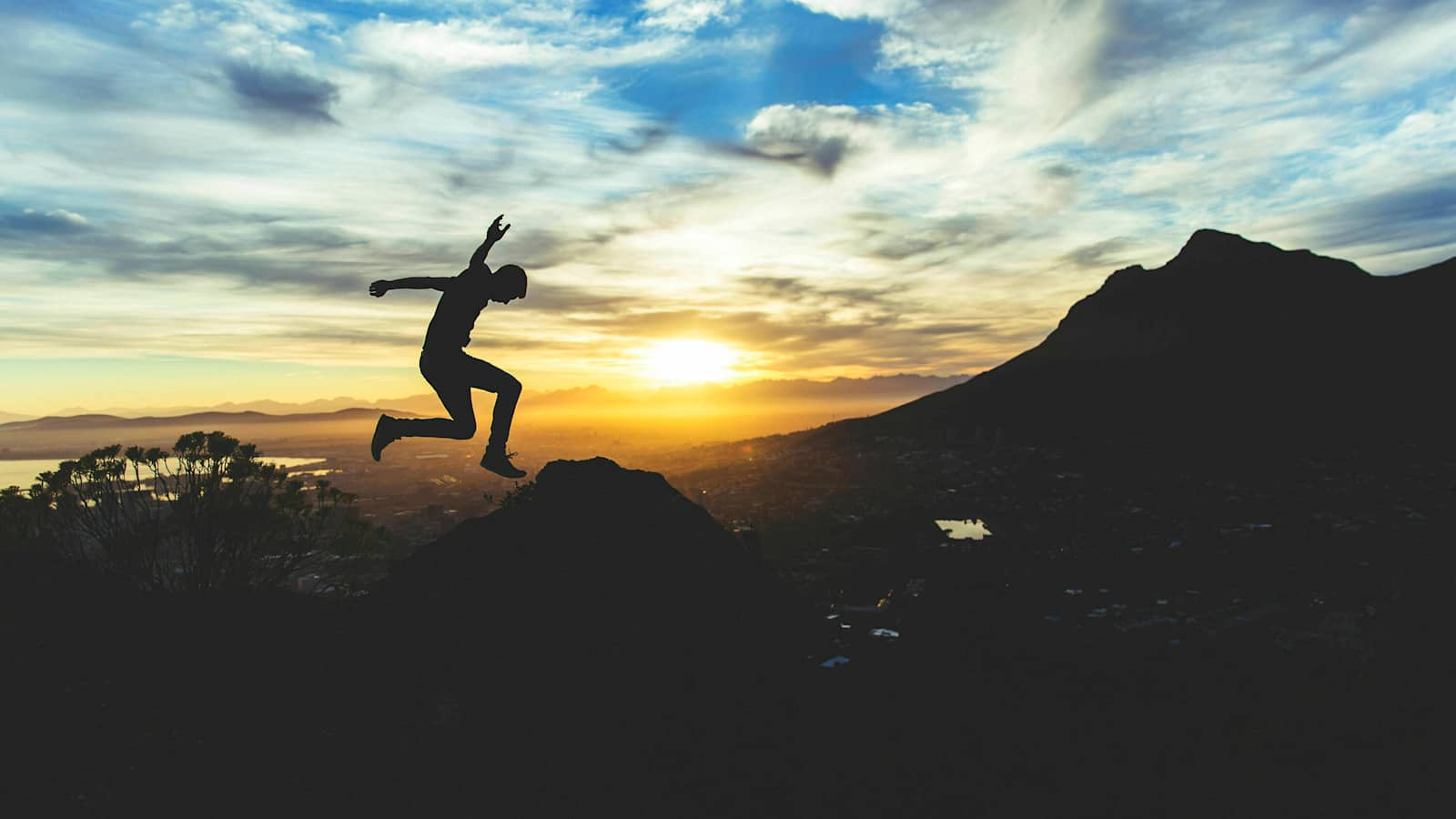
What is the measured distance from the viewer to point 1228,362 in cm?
5812

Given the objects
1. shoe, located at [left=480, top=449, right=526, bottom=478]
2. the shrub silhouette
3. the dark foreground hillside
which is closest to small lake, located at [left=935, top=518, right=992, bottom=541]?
the dark foreground hillside

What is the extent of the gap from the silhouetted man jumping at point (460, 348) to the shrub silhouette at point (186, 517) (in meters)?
4.42

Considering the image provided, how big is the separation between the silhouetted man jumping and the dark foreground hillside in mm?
3053

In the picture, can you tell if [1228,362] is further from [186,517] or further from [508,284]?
[186,517]

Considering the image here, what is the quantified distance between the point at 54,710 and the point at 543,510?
5.76 metres

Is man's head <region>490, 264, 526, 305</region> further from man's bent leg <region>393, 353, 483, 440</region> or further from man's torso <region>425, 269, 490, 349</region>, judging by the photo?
man's bent leg <region>393, 353, 483, 440</region>

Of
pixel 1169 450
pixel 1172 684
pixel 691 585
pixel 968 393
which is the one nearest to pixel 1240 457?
pixel 1169 450

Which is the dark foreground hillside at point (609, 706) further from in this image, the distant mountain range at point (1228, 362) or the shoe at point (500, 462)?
the distant mountain range at point (1228, 362)

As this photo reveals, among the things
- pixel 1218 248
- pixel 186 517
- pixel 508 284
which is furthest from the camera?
pixel 1218 248

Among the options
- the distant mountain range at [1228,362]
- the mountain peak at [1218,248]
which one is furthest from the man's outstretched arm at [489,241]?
the mountain peak at [1218,248]

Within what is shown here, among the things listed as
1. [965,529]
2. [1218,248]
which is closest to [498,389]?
[965,529]

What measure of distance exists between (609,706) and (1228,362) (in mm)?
67291

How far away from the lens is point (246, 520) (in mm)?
9578

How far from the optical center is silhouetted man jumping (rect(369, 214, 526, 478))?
246 inches
